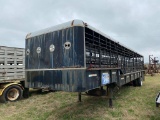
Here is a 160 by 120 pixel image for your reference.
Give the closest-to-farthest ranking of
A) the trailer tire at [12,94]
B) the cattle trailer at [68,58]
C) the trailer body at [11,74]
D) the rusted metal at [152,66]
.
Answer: the cattle trailer at [68,58], the trailer tire at [12,94], the trailer body at [11,74], the rusted metal at [152,66]

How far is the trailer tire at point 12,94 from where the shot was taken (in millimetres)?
7160

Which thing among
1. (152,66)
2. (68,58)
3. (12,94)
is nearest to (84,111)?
(68,58)

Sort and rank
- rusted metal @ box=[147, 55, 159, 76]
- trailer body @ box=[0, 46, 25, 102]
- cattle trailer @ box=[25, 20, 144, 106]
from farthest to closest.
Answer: rusted metal @ box=[147, 55, 159, 76] < trailer body @ box=[0, 46, 25, 102] < cattle trailer @ box=[25, 20, 144, 106]

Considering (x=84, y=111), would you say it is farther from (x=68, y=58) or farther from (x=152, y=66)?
(x=152, y=66)

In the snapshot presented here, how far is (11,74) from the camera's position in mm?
7574

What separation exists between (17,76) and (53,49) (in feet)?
13.5

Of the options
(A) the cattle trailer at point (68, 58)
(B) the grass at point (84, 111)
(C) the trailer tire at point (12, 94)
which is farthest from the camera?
(C) the trailer tire at point (12, 94)

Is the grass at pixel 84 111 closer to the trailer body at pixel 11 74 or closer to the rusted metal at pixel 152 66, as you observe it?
the trailer body at pixel 11 74

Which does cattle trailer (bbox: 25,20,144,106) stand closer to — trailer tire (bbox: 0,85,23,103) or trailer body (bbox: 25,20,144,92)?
trailer body (bbox: 25,20,144,92)

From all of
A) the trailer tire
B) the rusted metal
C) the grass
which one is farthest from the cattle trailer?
the rusted metal

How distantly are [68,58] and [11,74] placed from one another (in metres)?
4.54

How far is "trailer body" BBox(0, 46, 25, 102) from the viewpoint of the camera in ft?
23.9

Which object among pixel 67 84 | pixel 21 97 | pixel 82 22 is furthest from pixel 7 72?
pixel 82 22

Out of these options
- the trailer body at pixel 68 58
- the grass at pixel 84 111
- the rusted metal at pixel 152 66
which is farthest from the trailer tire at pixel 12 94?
the rusted metal at pixel 152 66
